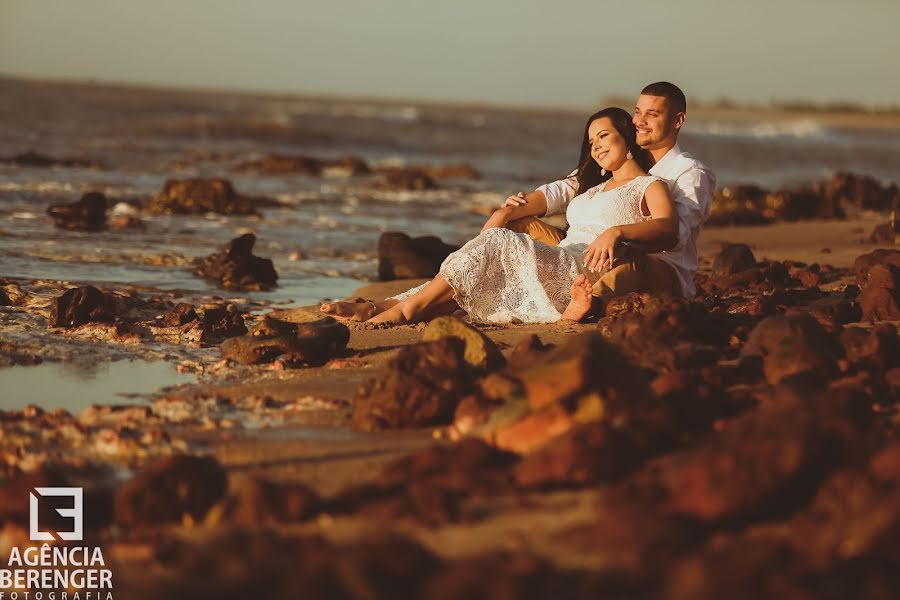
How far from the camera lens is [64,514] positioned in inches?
135

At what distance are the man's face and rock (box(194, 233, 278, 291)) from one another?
10.9ft

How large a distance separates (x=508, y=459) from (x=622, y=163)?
9.96 ft

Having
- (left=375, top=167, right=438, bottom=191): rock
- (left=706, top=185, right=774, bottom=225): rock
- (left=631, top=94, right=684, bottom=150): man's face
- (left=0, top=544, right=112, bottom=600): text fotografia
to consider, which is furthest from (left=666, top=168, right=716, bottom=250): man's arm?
(left=375, top=167, right=438, bottom=191): rock

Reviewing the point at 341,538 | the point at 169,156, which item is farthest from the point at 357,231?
the point at 169,156

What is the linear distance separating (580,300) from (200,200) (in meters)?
8.64

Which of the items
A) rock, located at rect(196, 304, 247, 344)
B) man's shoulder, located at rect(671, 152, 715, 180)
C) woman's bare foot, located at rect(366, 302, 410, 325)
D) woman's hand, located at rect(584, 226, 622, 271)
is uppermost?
man's shoulder, located at rect(671, 152, 715, 180)

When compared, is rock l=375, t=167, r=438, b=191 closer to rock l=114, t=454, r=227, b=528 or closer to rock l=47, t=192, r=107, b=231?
rock l=47, t=192, r=107, b=231

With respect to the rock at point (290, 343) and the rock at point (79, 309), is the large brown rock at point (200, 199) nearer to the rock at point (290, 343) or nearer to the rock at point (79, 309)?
the rock at point (79, 309)

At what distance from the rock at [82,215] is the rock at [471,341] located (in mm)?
7153

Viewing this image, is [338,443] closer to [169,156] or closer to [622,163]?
[622,163]

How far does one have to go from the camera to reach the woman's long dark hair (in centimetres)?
645

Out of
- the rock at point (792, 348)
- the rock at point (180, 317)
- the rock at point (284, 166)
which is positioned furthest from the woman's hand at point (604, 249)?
the rock at point (284, 166)

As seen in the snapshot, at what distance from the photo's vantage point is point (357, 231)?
12.4m

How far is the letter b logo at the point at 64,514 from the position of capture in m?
3.37
